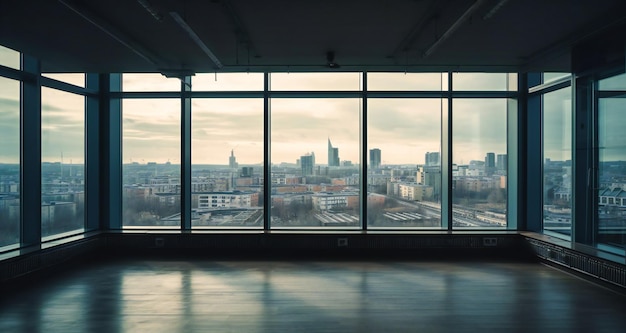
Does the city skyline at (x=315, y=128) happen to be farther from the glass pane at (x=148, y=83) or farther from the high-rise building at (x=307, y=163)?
the high-rise building at (x=307, y=163)

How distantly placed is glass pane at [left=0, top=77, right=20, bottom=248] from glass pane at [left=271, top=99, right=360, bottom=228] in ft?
12.4

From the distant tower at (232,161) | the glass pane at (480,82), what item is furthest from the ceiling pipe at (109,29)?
the glass pane at (480,82)

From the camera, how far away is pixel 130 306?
4.25 meters

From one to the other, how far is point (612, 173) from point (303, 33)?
424cm

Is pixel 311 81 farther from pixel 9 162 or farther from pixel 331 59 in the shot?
pixel 9 162

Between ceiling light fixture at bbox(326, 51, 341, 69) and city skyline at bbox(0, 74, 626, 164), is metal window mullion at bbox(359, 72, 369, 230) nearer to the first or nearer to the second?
city skyline at bbox(0, 74, 626, 164)

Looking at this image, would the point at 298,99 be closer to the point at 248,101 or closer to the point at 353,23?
the point at 248,101

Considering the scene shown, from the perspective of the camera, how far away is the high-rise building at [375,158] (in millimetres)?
7102

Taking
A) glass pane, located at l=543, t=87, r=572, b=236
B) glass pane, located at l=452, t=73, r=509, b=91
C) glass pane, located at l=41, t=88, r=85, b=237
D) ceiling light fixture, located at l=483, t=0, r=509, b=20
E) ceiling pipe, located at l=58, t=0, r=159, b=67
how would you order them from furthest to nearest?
glass pane, located at l=452, t=73, r=509, b=91 → glass pane, located at l=543, t=87, r=572, b=236 → glass pane, located at l=41, t=88, r=85, b=237 → ceiling pipe, located at l=58, t=0, r=159, b=67 → ceiling light fixture, located at l=483, t=0, r=509, b=20

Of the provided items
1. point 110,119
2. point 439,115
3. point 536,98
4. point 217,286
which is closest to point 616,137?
point 536,98

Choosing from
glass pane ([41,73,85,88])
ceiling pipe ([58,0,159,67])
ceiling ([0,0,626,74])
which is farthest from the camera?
glass pane ([41,73,85,88])

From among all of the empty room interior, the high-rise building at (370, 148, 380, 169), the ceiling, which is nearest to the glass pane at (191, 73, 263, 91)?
the empty room interior

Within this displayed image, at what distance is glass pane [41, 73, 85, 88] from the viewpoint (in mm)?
6434

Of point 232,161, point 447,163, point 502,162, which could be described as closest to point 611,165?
point 502,162
